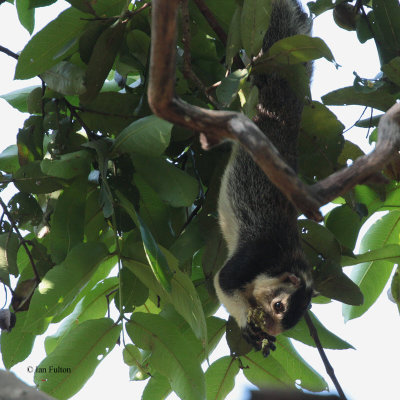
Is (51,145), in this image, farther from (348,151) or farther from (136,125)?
(348,151)

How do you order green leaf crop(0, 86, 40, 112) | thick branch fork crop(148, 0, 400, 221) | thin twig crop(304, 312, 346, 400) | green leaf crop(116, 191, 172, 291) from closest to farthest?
thick branch fork crop(148, 0, 400, 221)
green leaf crop(116, 191, 172, 291)
thin twig crop(304, 312, 346, 400)
green leaf crop(0, 86, 40, 112)

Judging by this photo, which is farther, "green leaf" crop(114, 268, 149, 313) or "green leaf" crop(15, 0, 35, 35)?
"green leaf" crop(15, 0, 35, 35)

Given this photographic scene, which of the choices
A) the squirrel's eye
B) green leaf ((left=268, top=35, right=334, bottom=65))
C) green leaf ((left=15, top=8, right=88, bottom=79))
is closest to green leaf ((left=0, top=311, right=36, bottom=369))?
green leaf ((left=15, top=8, right=88, bottom=79))

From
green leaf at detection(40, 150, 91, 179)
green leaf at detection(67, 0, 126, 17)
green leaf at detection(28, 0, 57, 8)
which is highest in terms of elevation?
green leaf at detection(28, 0, 57, 8)

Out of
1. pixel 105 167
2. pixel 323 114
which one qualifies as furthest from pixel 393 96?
pixel 105 167

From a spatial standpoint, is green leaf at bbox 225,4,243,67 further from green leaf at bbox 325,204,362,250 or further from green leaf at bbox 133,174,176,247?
green leaf at bbox 325,204,362,250

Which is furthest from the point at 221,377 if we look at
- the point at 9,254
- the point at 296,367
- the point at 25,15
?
the point at 25,15

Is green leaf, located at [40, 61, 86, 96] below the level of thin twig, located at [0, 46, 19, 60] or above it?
below

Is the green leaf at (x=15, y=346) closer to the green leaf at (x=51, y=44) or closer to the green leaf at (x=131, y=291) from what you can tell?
the green leaf at (x=131, y=291)

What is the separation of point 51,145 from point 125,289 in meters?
0.69

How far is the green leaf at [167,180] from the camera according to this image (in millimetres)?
2471

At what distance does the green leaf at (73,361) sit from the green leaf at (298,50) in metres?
1.26

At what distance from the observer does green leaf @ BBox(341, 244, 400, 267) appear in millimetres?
2764

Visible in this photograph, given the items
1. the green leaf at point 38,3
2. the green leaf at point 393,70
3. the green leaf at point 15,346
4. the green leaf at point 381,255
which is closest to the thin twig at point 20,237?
the green leaf at point 15,346
